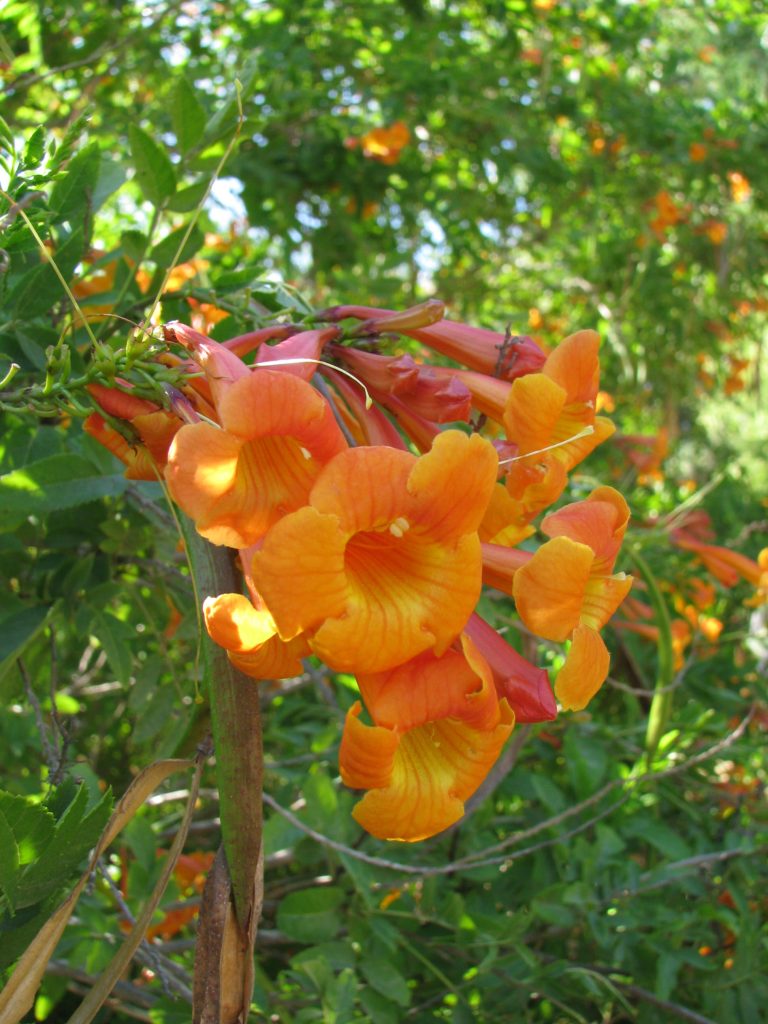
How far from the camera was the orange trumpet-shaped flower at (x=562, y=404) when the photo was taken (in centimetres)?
94

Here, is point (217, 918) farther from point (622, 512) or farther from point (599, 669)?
Result: point (622, 512)

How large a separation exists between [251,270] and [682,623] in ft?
6.77

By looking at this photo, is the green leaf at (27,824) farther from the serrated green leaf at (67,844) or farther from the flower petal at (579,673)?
the flower petal at (579,673)

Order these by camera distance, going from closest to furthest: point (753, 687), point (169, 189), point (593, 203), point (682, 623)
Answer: point (169, 189), point (753, 687), point (682, 623), point (593, 203)

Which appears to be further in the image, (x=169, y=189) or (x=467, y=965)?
(x=467, y=965)

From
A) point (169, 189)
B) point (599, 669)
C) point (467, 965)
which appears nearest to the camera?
point (599, 669)

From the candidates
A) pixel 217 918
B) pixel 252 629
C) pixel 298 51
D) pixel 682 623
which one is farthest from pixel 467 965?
pixel 298 51

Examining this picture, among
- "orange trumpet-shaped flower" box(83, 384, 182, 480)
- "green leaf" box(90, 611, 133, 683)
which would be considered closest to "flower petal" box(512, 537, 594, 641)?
"orange trumpet-shaped flower" box(83, 384, 182, 480)

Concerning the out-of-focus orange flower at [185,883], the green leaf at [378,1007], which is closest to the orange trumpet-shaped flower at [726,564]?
the out-of-focus orange flower at [185,883]

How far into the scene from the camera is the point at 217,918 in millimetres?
810

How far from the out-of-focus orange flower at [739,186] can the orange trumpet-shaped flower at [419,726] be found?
5323 millimetres

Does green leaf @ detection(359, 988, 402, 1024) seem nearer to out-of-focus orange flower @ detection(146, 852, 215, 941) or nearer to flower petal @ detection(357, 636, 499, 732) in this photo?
out-of-focus orange flower @ detection(146, 852, 215, 941)

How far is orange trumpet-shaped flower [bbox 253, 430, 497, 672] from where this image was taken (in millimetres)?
725

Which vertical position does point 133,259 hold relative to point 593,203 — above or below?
above
